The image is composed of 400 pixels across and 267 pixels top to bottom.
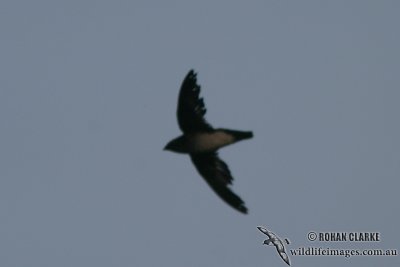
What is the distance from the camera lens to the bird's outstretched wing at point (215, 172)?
18797 mm

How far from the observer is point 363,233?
24516 mm

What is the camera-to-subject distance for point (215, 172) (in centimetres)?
1903

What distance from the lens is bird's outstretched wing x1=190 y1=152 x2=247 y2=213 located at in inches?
740

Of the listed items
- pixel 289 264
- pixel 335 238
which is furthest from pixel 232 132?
pixel 335 238

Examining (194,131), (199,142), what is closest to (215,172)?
(199,142)

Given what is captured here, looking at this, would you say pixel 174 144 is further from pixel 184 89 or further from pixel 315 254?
pixel 315 254

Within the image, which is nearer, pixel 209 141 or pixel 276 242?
pixel 209 141

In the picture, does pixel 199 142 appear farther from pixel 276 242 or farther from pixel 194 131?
pixel 276 242

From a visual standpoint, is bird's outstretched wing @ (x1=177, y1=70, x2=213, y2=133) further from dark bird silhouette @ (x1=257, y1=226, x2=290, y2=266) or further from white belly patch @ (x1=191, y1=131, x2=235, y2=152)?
dark bird silhouette @ (x1=257, y1=226, x2=290, y2=266)

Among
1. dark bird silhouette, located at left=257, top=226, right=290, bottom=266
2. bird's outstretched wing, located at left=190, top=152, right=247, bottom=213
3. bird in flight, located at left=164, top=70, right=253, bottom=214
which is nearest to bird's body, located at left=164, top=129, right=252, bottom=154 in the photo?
bird in flight, located at left=164, top=70, right=253, bottom=214

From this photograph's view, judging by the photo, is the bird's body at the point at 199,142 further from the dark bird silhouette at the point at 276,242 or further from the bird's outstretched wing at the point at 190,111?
the dark bird silhouette at the point at 276,242

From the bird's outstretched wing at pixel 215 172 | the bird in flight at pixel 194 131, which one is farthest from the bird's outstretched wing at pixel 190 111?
the bird's outstretched wing at pixel 215 172

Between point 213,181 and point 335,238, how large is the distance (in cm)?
661

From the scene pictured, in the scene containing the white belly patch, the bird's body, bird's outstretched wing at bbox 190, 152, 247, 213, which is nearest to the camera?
the white belly patch
